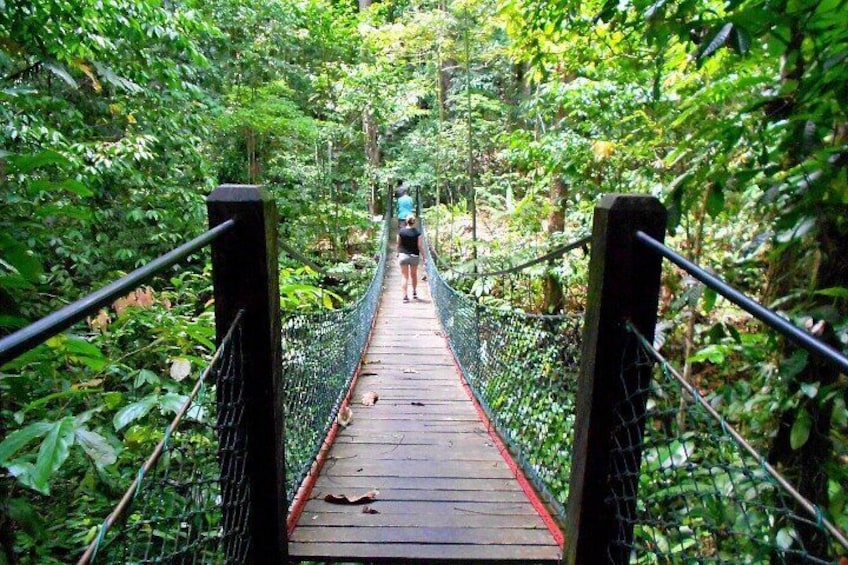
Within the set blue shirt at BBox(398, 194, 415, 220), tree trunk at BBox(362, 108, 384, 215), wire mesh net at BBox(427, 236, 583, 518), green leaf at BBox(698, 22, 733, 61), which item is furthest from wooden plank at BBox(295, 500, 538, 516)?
tree trunk at BBox(362, 108, 384, 215)

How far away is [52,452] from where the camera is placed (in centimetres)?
75

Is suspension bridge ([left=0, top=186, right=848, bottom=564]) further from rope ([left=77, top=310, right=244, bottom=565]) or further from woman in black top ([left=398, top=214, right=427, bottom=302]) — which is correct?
woman in black top ([left=398, top=214, right=427, bottom=302])

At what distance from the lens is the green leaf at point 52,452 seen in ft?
2.42

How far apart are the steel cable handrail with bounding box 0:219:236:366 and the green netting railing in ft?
3.04

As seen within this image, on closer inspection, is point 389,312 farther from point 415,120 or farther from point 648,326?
point 415,120

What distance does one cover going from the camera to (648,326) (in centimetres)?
113

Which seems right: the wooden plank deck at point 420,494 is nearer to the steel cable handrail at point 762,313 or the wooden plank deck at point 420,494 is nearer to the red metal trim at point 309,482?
the red metal trim at point 309,482

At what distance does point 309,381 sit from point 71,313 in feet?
4.88

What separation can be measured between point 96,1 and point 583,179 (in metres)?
3.18

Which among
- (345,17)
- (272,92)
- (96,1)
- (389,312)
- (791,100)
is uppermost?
(345,17)

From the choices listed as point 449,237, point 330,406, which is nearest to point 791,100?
point 330,406

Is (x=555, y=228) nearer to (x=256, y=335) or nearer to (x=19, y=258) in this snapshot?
(x=256, y=335)

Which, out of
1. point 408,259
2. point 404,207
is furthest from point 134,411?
point 404,207

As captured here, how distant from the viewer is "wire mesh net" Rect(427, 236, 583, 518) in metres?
1.89
